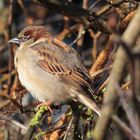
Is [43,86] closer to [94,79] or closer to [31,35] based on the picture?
[94,79]

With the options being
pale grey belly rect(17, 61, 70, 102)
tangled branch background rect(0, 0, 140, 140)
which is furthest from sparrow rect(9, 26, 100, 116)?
tangled branch background rect(0, 0, 140, 140)

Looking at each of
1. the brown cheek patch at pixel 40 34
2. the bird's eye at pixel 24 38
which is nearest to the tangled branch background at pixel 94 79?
the brown cheek patch at pixel 40 34

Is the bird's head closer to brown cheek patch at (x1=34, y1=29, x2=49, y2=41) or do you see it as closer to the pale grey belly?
brown cheek patch at (x1=34, y1=29, x2=49, y2=41)

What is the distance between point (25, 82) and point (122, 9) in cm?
112

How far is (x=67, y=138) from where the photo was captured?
381 cm

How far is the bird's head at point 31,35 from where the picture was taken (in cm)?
527

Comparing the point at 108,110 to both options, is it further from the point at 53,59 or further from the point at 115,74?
the point at 53,59

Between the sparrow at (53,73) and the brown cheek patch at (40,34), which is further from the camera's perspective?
the brown cheek patch at (40,34)

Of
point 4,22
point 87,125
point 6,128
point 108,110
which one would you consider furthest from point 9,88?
point 108,110

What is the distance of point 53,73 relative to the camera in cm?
486

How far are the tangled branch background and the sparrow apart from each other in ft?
0.37

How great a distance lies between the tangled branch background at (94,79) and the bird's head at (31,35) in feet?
1.26

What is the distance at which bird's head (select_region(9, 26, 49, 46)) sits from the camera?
5.27m

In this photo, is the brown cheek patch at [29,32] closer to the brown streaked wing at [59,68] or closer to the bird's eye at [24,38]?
the bird's eye at [24,38]
